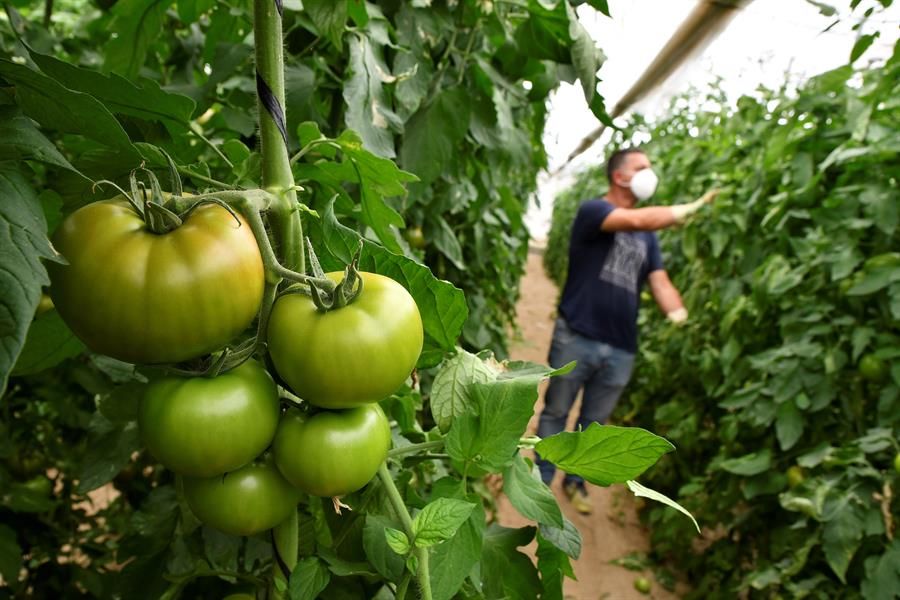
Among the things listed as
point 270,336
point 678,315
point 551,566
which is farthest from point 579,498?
point 270,336

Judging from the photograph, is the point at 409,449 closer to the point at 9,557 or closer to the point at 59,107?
the point at 59,107

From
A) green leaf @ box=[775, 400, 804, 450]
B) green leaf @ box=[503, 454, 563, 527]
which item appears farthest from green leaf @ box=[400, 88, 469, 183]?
green leaf @ box=[775, 400, 804, 450]

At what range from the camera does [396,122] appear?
100 centimetres

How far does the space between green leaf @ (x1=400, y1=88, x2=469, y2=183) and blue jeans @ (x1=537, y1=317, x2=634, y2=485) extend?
83.3 inches

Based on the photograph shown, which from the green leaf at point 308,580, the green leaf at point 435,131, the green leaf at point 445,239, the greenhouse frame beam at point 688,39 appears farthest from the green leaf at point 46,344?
the greenhouse frame beam at point 688,39

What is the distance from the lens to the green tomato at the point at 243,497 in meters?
0.45

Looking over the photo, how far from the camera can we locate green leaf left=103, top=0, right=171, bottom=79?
925 millimetres

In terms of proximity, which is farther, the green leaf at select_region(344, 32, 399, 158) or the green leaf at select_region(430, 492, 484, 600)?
the green leaf at select_region(344, 32, 399, 158)

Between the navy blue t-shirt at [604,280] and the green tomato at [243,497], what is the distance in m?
2.74

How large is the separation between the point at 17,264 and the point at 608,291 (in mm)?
2940

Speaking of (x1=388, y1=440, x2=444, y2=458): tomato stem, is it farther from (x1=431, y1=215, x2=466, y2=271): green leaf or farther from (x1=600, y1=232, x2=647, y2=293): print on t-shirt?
(x1=600, y1=232, x2=647, y2=293): print on t-shirt

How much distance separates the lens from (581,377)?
3.13 meters

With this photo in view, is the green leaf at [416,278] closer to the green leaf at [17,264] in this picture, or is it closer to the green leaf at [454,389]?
the green leaf at [454,389]

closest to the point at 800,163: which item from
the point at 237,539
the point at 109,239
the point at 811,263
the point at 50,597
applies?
the point at 811,263
